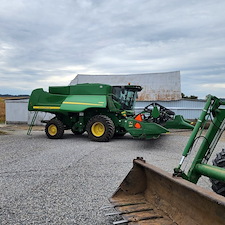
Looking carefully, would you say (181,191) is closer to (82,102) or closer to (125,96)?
(82,102)

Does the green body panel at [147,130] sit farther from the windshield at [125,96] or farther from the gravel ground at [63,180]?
the windshield at [125,96]

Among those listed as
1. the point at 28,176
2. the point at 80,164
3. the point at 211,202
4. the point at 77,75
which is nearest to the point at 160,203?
the point at 211,202

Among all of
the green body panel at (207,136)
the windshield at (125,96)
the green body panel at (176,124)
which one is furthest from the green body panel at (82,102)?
the green body panel at (207,136)

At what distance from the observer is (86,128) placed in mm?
10977

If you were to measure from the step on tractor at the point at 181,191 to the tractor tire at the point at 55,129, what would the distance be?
830 centimetres

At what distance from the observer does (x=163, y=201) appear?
10.4 ft

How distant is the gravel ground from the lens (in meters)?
3.55

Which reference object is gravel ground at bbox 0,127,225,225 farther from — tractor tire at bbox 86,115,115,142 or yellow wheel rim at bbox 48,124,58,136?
yellow wheel rim at bbox 48,124,58,136

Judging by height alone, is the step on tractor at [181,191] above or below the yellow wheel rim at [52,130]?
above

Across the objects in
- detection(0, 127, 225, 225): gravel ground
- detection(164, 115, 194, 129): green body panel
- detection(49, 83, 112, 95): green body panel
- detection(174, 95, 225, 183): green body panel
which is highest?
detection(49, 83, 112, 95): green body panel

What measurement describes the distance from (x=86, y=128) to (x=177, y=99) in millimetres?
12190

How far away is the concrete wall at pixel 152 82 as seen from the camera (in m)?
22.5

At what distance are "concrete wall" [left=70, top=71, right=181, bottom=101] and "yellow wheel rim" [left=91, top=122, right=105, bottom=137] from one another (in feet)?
39.8

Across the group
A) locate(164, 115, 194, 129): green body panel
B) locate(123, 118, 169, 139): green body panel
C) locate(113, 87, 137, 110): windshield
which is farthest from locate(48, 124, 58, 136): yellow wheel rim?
locate(164, 115, 194, 129): green body panel
